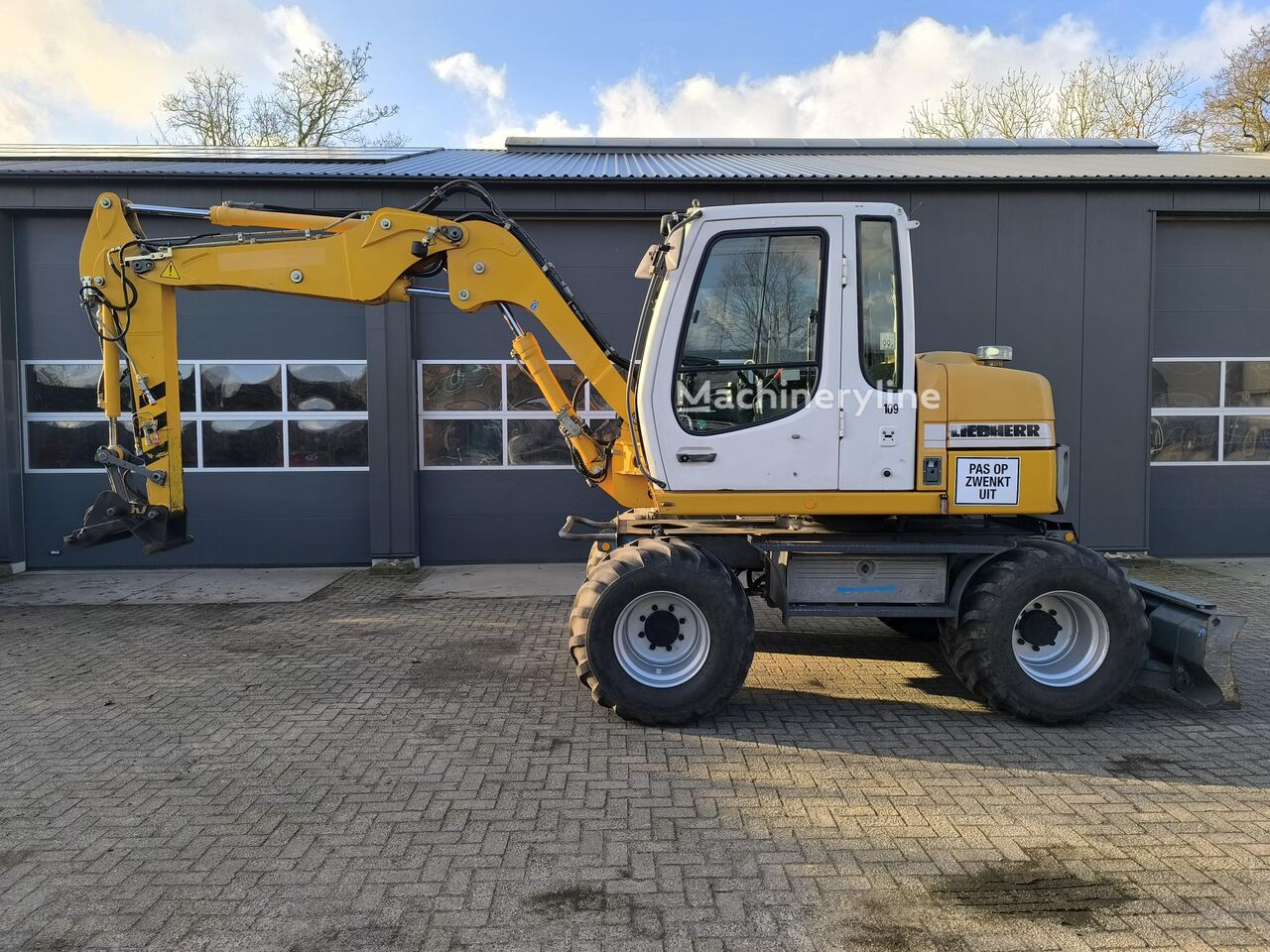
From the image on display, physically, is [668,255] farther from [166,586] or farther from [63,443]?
[63,443]

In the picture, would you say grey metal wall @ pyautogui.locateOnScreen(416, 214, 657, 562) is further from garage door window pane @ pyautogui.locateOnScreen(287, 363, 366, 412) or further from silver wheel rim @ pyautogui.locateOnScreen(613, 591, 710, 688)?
silver wheel rim @ pyautogui.locateOnScreen(613, 591, 710, 688)

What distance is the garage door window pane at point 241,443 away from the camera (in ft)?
31.8

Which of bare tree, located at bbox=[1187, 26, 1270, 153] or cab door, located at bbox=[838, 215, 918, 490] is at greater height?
bare tree, located at bbox=[1187, 26, 1270, 153]

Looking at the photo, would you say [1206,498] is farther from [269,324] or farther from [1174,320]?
[269,324]

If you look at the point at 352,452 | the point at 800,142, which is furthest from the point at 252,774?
the point at 800,142

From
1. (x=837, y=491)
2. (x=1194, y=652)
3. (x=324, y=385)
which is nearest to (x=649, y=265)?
(x=837, y=491)

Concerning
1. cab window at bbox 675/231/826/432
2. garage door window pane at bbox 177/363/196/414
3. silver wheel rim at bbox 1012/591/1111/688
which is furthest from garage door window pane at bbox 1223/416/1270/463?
garage door window pane at bbox 177/363/196/414

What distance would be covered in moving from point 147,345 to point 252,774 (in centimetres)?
307

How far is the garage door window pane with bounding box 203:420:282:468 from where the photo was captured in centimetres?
968

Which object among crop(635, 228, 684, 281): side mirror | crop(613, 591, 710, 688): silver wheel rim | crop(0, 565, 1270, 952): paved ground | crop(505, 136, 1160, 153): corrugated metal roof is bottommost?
crop(0, 565, 1270, 952): paved ground

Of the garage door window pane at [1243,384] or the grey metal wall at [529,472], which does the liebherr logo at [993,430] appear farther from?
the garage door window pane at [1243,384]

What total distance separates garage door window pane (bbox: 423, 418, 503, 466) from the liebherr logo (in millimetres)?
6447

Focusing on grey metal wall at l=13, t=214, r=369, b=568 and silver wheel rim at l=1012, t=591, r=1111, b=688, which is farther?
grey metal wall at l=13, t=214, r=369, b=568

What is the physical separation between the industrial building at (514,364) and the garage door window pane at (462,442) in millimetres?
29
